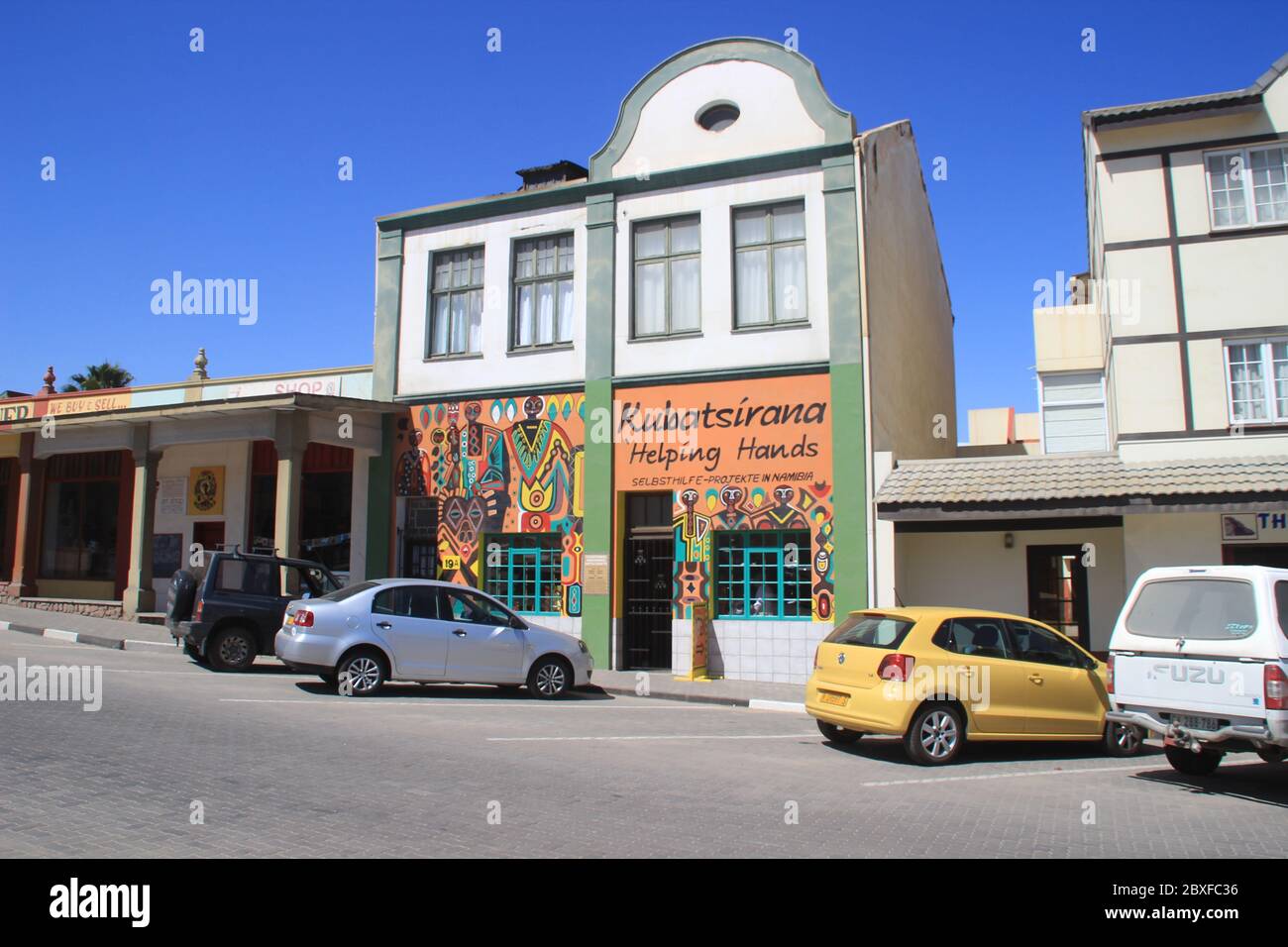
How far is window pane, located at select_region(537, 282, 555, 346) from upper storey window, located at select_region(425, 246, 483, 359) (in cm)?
131

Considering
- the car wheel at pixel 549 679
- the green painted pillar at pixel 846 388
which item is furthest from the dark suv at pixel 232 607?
the green painted pillar at pixel 846 388

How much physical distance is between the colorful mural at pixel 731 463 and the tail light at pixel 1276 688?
863 cm

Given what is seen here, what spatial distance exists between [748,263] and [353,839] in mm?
13939

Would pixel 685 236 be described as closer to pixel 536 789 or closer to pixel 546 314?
pixel 546 314

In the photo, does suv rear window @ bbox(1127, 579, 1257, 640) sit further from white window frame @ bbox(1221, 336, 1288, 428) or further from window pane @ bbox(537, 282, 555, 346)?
window pane @ bbox(537, 282, 555, 346)

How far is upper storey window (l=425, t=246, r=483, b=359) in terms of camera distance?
20.2 meters

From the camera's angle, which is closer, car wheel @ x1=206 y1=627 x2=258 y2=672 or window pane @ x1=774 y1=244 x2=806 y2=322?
car wheel @ x1=206 y1=627 x2=258 y2=672

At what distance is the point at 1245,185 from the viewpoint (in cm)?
1551

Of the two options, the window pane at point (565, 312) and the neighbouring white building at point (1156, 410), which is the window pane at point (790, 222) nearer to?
the window pane at point (565, 312)

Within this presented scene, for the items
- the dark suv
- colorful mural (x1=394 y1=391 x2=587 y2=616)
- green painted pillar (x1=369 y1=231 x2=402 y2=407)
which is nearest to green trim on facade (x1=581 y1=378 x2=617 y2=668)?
colorful mural (x1=394 y1=391 x2=587 y2=616)

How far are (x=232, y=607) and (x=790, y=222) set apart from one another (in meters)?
11.4

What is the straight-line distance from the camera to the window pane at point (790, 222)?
58.3ft
